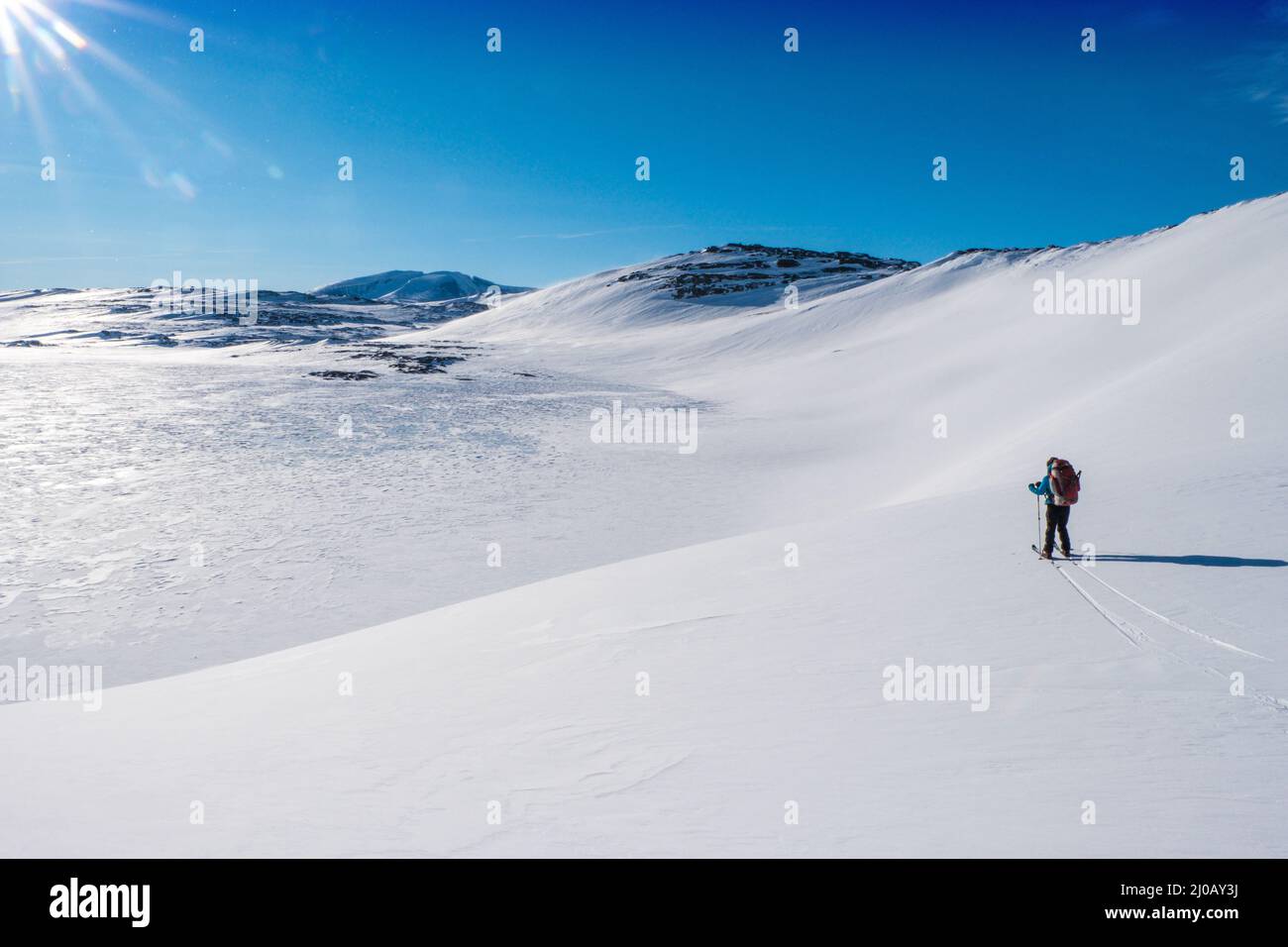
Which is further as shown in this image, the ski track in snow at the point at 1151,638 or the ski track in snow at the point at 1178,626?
the ski track in snow at the point at 1178,626

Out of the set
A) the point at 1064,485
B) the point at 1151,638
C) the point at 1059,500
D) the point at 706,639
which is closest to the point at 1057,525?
the point at 1059,500

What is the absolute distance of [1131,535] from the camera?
8711 mm

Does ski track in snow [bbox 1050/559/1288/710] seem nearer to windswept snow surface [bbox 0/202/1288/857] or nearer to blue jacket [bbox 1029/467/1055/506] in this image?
windswept snow surface [bbox 0/202/1288/857]

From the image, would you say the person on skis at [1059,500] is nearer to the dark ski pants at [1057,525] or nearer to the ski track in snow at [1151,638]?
the dark ski pants at [1057,525]

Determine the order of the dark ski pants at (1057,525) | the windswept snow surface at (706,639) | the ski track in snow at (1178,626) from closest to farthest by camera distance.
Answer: the windswept snow surface at (706,639) → the ski track in snow at (1178,626) → the dark ski pants at (1057,525)

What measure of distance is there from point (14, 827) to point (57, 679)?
5.83 meters

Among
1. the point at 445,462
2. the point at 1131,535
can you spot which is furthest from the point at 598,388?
the point at 1131,535

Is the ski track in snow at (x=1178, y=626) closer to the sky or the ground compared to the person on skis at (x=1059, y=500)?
closer to the ground

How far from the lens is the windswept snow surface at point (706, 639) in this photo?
4.07 meters

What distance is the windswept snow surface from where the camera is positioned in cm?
407

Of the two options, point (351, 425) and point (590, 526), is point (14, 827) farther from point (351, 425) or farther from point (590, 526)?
point (351, 425)

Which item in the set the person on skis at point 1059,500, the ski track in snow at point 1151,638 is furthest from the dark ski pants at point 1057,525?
the ski track in snow at point 1151,638

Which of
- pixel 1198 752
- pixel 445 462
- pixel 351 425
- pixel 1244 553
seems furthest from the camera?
pixel 351 425
